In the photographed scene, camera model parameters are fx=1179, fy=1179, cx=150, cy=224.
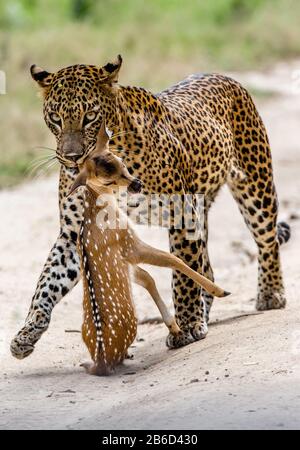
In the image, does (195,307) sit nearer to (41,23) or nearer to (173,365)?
(173,365)

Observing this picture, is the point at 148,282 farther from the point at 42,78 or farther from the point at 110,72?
the point at 42,78

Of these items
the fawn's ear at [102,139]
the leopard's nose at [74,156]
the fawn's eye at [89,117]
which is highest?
the fawn's eye at [89,117]

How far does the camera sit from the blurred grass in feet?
61.3

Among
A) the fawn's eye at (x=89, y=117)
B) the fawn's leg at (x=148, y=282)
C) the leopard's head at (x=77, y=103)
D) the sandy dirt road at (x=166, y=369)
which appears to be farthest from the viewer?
the fawn's leg at (x=148, y=282)

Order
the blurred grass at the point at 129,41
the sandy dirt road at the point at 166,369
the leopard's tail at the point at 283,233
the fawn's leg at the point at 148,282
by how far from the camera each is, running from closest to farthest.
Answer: the sandy dirt road at the point at 166,369 < the fawn's leg at the point at 148,282 < the leopard's tail at the point at 283,233 < the blurred grass at the point at 129,41

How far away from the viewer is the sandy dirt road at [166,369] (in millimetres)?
5836

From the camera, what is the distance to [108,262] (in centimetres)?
719

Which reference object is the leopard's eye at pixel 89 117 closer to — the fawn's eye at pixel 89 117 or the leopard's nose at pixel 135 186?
the fawn's eye at pixel 89 117

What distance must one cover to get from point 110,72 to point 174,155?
28.2 inches

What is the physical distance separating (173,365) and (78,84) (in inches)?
73.0

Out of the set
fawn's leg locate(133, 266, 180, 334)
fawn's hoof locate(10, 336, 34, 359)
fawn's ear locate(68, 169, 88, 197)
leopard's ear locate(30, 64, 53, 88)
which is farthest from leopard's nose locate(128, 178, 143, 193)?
fawn's hoof locate(10, 336, 34, 359)

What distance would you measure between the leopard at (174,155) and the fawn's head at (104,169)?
0.28 feet

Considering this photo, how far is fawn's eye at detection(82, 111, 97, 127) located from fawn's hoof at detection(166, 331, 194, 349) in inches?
60.7

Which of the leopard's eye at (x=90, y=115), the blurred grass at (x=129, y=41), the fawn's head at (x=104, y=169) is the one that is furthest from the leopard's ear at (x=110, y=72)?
the blurred grass at (x=129, y=41)
